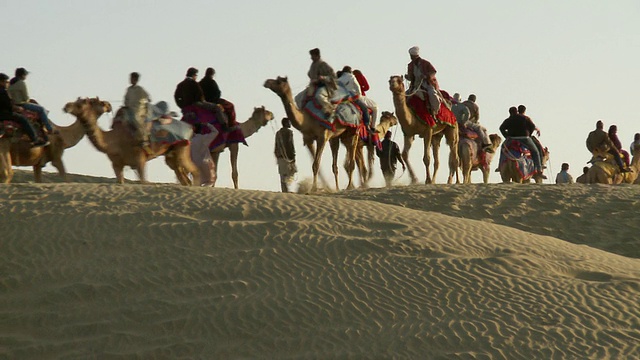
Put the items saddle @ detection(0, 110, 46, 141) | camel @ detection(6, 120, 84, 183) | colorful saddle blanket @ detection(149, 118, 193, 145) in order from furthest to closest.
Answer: camel @ detection(6, 120, 84, 183)
colorful saddle blanket @ detection(149, 118, 193, 145)
saddle @ detection(0, 110, 46, 141)

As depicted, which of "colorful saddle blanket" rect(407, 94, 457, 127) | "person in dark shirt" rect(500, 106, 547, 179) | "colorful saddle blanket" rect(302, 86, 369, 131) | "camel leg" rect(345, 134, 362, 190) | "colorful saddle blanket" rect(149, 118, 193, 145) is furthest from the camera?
"person in dark shirt" rect(500, 106, 547, 179)

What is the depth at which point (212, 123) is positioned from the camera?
1858 centimetres

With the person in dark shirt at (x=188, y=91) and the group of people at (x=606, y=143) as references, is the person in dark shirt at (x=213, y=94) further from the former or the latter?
the group of people at (x=606, y=143)

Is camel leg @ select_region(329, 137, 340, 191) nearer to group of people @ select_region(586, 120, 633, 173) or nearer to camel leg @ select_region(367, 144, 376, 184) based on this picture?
camel leg @ select_region(367, 144, 376, 184)

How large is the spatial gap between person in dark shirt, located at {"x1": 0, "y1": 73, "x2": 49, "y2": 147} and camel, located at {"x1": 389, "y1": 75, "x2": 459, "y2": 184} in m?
6.18

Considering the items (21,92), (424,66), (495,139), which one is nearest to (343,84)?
(424,66)

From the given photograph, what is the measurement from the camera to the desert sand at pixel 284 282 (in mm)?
9430

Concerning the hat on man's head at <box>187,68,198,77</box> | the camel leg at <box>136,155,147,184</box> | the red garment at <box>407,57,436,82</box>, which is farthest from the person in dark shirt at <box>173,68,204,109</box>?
the red garment at <box>407,57,436,82</box>

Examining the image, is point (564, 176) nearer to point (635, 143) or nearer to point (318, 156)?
point (635, 143)

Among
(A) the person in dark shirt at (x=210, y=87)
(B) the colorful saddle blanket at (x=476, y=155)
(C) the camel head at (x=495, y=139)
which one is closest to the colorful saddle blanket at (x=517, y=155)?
(B) the colorful saddle blanket at (x=476, y=155)

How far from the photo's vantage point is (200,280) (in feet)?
35.0

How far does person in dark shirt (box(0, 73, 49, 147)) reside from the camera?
16.2 meters

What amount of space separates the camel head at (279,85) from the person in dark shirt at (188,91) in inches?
41.8

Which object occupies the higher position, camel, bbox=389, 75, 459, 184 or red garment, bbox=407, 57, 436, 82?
red garment, bbox=407, 57, 436, 82
